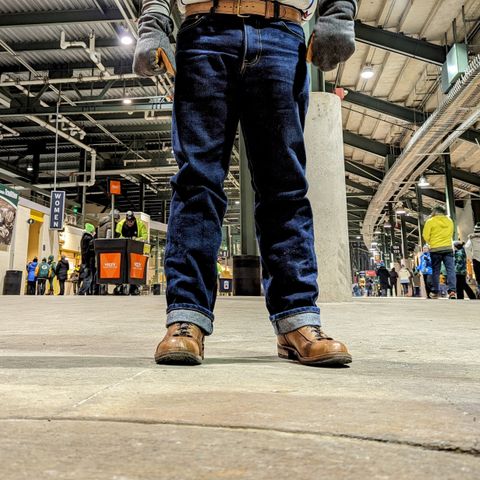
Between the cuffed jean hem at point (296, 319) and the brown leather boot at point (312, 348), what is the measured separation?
1cm

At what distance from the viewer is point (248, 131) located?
4.75ft

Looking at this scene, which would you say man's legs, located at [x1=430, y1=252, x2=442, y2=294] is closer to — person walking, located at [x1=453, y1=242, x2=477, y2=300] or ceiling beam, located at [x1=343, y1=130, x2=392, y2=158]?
person walking, located at [x1=453, y1=242, x2=477, y2=300]

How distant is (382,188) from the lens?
15992 mm

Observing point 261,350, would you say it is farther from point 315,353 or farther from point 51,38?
point 51,38

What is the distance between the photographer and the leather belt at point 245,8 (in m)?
1.40

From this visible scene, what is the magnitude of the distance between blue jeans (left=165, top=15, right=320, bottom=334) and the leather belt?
0.02 metres

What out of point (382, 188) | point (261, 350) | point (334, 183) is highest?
point (382, 188)

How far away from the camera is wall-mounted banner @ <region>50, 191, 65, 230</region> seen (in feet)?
49.5

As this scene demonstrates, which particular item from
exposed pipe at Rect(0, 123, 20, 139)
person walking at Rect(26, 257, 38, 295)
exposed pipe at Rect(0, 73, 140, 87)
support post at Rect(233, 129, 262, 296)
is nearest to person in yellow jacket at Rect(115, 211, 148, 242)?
support post at Rect(233, 129, 262, 296)

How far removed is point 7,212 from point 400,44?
1194cm

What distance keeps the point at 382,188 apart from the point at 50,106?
10.6 m

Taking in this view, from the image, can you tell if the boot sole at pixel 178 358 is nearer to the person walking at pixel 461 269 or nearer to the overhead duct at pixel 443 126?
the overhead duct at pixel 443 126

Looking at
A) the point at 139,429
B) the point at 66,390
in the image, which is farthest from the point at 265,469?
the point at 66,390

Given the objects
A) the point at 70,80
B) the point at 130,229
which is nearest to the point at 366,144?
the point at 70,80
